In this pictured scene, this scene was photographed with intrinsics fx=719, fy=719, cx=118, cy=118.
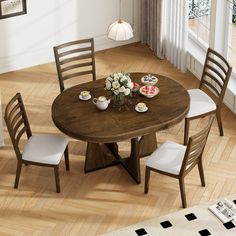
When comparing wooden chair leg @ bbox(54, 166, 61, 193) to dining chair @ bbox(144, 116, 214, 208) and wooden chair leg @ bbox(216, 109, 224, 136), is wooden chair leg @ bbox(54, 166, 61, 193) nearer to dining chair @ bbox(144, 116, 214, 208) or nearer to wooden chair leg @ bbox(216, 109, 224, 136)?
dining chair @ bbox(144, 116, 214, 208)

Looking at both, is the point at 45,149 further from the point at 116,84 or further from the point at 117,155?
the point at 116,84

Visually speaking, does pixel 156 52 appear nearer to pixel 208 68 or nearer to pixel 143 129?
pixel 208 68

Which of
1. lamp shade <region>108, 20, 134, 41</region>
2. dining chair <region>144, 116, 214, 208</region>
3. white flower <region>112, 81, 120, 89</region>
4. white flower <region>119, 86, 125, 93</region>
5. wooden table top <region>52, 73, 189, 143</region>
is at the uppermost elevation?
lamp shade <region>108, 20, 134, 41</region>

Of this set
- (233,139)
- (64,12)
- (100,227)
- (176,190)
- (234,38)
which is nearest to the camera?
(100,227)

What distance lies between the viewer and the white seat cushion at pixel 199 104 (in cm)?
816

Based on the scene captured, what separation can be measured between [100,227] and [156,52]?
147 inches

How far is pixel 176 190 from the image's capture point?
7.67 meters

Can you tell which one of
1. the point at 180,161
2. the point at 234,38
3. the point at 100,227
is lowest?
the point at 100,227

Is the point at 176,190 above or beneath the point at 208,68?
beneath

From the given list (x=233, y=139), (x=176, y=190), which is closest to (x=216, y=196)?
(x=176, y=190)

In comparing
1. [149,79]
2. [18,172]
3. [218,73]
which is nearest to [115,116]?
[149,79]

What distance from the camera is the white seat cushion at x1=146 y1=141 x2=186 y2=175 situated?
23.9 feet

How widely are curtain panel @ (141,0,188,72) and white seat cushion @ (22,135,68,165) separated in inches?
108

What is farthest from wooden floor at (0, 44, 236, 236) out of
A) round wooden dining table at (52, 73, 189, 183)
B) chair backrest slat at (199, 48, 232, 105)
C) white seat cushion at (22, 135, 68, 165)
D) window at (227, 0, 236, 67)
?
window at (227, 0, 236, 67)
